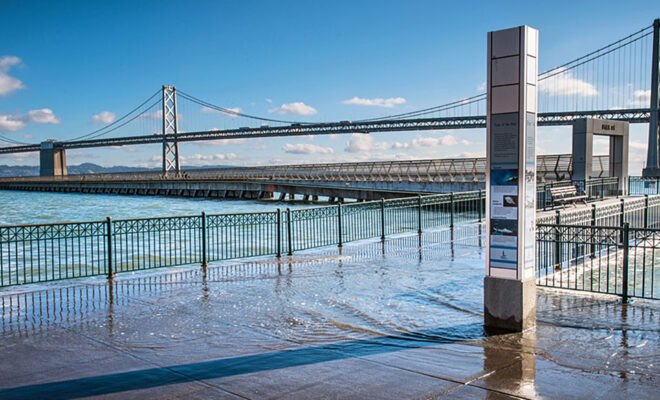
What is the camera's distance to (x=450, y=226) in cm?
1839

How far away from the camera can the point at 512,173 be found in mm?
6738

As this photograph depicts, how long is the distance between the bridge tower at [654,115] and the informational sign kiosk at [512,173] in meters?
53.0

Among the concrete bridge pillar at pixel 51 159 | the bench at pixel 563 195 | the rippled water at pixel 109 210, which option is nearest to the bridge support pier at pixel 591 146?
the bench at pixel 563 195

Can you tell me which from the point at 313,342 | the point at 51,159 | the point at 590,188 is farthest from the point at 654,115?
the point at 51,159

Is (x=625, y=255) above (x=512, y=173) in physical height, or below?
below

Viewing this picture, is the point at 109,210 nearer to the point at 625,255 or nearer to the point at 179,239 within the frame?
the point at 179,239

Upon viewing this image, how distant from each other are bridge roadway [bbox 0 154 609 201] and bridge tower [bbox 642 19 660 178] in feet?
75.5

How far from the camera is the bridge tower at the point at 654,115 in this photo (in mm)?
53219

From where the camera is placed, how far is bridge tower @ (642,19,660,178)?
2095 inches

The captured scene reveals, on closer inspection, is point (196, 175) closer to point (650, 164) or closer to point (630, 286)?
point (650, 164)

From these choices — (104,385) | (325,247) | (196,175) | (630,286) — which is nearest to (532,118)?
(104,385)

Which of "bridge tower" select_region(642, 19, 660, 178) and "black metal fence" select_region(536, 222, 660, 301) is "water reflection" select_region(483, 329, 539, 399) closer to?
"black metal fence" select_region(536, 222, 660, 301)

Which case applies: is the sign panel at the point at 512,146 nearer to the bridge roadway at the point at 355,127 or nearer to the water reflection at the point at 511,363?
the water reflection at the point at 511,363

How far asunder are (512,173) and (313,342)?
3234 mm
